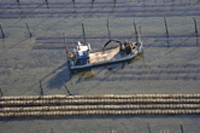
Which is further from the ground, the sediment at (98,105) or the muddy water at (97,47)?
the muddy water at (97,47)

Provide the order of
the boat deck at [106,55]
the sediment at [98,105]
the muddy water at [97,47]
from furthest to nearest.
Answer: the boat deck at [106,55] < the sediment at [98,105] < the muddy water at [97,47]

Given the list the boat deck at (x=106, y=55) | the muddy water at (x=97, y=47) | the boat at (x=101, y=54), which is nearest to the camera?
the muddy water at (x=97, y=47)

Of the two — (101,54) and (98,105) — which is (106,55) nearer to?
(101,54)

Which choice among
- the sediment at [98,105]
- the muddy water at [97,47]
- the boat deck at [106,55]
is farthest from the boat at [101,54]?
the sediment at [98,105]

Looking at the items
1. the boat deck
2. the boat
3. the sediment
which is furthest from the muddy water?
the boat deck

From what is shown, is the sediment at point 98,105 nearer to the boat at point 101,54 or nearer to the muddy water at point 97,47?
the muddy water at point 97,47

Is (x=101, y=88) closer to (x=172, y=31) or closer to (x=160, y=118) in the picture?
(x=160, y=118)
